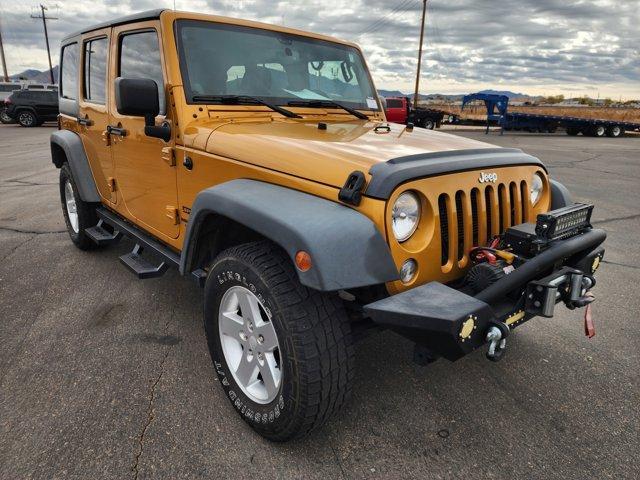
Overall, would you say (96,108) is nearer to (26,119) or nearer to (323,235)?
(323,235)

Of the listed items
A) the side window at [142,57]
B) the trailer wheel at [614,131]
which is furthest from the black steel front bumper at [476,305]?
A: the trailer wheel at [614,131]

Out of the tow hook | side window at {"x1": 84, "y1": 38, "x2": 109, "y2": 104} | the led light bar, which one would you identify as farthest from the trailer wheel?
the tow hook

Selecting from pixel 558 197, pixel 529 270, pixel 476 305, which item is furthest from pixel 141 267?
pixel 558 197

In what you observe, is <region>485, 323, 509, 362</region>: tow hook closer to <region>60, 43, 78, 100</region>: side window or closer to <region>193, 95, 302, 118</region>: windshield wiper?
<region>193, 95, 302, 118</region>: windshield wiper

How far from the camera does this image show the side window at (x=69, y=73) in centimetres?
429

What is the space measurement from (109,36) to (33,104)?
2090 centimetres

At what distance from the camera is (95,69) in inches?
151

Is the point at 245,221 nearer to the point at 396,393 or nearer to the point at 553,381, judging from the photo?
the point at 396,393

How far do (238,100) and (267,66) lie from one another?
37 centimetres

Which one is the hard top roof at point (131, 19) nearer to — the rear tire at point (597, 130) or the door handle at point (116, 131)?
the door handle at point (116, 131)

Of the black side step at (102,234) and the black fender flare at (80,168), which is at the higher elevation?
the black fender flare at (80,168)

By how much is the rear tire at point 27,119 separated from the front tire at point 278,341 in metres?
23.0

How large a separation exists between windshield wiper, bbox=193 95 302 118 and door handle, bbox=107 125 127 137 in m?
0.83

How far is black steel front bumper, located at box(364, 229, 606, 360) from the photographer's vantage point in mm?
1680
